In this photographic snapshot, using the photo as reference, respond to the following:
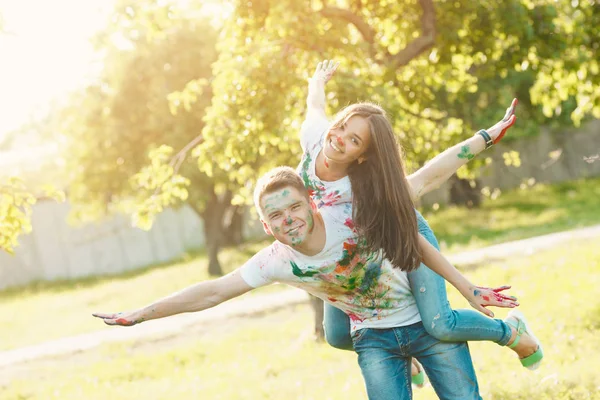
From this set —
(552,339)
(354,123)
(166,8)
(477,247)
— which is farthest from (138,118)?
(354,123)

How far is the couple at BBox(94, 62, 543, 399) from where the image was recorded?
160 inches

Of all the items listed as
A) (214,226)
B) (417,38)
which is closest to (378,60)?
(417,38)

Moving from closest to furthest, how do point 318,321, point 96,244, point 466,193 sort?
point 318,321 → point 466,193 → point 96,244

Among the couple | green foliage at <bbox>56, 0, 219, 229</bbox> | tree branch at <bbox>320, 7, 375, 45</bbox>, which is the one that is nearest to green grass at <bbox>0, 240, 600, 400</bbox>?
the couple

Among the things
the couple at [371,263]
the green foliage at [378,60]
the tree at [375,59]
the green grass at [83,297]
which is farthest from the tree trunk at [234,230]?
the couple at [371,263]

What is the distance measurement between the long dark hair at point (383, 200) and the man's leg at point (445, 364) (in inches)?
16.3

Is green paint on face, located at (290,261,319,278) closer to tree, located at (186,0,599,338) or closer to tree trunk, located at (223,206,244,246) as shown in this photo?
tree, located at (186,0,599,338)

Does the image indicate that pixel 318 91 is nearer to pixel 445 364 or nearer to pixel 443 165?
pixel 443 165

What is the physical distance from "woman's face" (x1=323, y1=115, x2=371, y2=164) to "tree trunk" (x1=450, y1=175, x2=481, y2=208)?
1946 cm

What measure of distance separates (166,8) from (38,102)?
1226cm

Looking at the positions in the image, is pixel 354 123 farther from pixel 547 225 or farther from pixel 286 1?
pixel 547 225

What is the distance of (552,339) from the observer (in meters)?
7.64

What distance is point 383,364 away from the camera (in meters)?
4.38

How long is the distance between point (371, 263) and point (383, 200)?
308 mm
